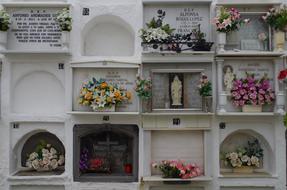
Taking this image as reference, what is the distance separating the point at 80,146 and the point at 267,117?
3080mm

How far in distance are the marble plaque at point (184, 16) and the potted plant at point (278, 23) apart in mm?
964

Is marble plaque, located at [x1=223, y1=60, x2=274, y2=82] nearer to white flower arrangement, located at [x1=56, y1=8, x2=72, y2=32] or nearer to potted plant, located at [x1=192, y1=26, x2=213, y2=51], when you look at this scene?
potted plant, located at [x1=192, y1=26, x2=213, y2=51]

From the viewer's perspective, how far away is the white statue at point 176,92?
18.2 feet

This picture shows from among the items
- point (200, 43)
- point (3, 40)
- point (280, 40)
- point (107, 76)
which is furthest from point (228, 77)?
point (3, 40)

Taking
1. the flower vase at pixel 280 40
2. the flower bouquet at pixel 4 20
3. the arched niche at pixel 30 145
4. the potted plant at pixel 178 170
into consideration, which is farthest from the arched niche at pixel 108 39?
the flower vase at pixel 280 40

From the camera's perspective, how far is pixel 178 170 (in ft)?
17.3

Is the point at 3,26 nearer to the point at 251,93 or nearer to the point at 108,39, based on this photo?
the point at 108,39

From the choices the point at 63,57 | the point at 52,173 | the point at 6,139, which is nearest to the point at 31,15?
the point at 63,57

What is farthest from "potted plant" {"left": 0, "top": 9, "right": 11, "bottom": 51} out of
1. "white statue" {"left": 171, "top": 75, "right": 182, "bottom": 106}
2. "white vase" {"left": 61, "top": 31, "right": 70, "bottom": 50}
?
"white statue" {"left": 171, "top": 75, "right": 182, "bottom": 106}

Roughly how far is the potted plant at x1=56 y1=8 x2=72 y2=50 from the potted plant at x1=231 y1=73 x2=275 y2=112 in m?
2.78

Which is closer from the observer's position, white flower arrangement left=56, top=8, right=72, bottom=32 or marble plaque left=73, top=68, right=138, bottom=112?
white flower arrangement left=56, top=8, right=72, bottom=32

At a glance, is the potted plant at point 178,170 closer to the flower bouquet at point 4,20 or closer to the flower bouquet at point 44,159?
the flower bouquet at point 44,159

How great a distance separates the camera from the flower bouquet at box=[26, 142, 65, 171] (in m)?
5.63

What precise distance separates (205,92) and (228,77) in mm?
536
